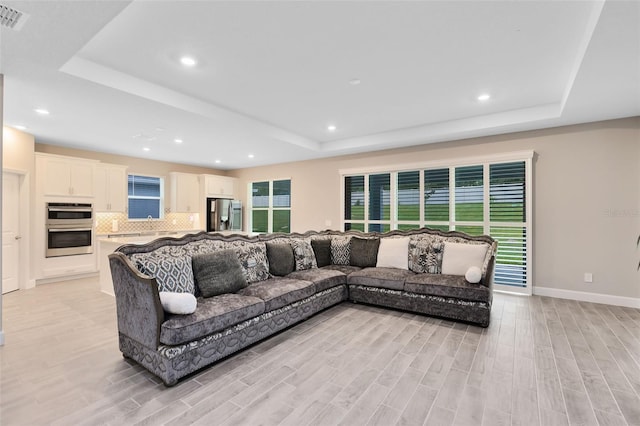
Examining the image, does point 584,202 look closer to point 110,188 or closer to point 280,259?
point 280,259

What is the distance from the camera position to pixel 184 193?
782 cm

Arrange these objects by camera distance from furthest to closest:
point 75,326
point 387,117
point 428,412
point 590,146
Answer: point 387,117, point 590,146, point 75,326, point 428,412

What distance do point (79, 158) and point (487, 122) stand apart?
24.3 feet

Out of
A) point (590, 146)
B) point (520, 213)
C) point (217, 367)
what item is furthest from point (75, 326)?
point (590, 146)

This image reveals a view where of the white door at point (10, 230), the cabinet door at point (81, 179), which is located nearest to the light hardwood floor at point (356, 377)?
the white door at point (10, 230)

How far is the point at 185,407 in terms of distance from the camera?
1.99 m

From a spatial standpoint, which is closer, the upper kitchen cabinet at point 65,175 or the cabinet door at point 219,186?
the upper kitchen cabinet at point 65,175

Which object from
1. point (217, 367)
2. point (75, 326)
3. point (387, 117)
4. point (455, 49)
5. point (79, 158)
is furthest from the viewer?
point (79, 158)

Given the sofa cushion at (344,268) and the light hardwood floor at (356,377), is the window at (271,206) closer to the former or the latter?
the sofa cushion at (344,268)

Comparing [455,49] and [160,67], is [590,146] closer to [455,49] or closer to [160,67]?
[455,49]

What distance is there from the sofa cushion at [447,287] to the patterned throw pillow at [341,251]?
4.31 ft

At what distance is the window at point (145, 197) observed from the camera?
7207 millimetres

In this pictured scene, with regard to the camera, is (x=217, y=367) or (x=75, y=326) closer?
(x=217, y=367)

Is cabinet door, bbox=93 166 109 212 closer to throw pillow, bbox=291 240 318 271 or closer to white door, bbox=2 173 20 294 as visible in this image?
white door, bbox=2 173 20 294
